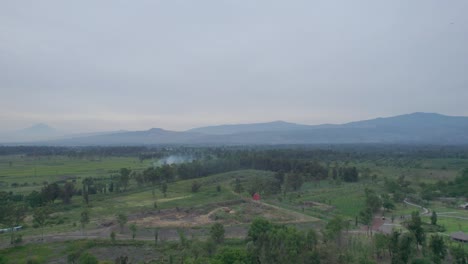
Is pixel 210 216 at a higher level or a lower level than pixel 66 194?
lower

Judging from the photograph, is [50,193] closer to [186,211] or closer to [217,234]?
[186,211]

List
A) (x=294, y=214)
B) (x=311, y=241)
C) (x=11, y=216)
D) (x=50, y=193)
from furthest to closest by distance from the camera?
1. (x=50, y=193)
2. (x=294, y=214)
3. (x=11, y=216)
4. (x=311, y=241)

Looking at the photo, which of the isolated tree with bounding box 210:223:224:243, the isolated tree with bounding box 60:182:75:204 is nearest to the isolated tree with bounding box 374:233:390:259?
the isolated tree with bounding box 210:223:224:243

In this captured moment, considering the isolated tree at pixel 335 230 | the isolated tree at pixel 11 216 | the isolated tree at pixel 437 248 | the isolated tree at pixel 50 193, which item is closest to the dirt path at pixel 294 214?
the isolated tree at pixel 335 230

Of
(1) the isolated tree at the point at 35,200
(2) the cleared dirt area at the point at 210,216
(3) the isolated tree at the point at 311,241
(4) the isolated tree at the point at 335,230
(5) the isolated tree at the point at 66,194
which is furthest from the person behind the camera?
(5) the isolated tree at the point at 66,194

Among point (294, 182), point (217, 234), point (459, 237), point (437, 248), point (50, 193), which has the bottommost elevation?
Answer: point (459, 237)

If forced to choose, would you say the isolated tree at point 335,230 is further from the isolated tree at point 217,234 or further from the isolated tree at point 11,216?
the isolated tree at point 11,216

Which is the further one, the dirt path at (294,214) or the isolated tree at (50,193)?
the isolated tree at (50,193)

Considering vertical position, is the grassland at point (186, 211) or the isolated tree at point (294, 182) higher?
the isolated tree at point (294, 182)

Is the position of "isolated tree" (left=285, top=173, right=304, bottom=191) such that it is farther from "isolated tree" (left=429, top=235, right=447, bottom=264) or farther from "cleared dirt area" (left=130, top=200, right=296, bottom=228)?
"isolated tree" (left=429, top=235, right=447, bottom=264)

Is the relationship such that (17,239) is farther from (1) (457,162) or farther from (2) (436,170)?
(1) (457,162)

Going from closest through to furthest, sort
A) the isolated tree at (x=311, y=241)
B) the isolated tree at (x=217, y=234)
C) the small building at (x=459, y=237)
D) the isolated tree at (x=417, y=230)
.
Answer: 1. the isolated tree at (x=311, y=241)
2. the isolated tree at (x=417, y=230)
3. the isolated tree at (x=217, y=234)
4. the small building at (x=459, y=237)

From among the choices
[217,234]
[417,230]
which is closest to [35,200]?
[217,234]

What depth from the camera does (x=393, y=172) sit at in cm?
6506
